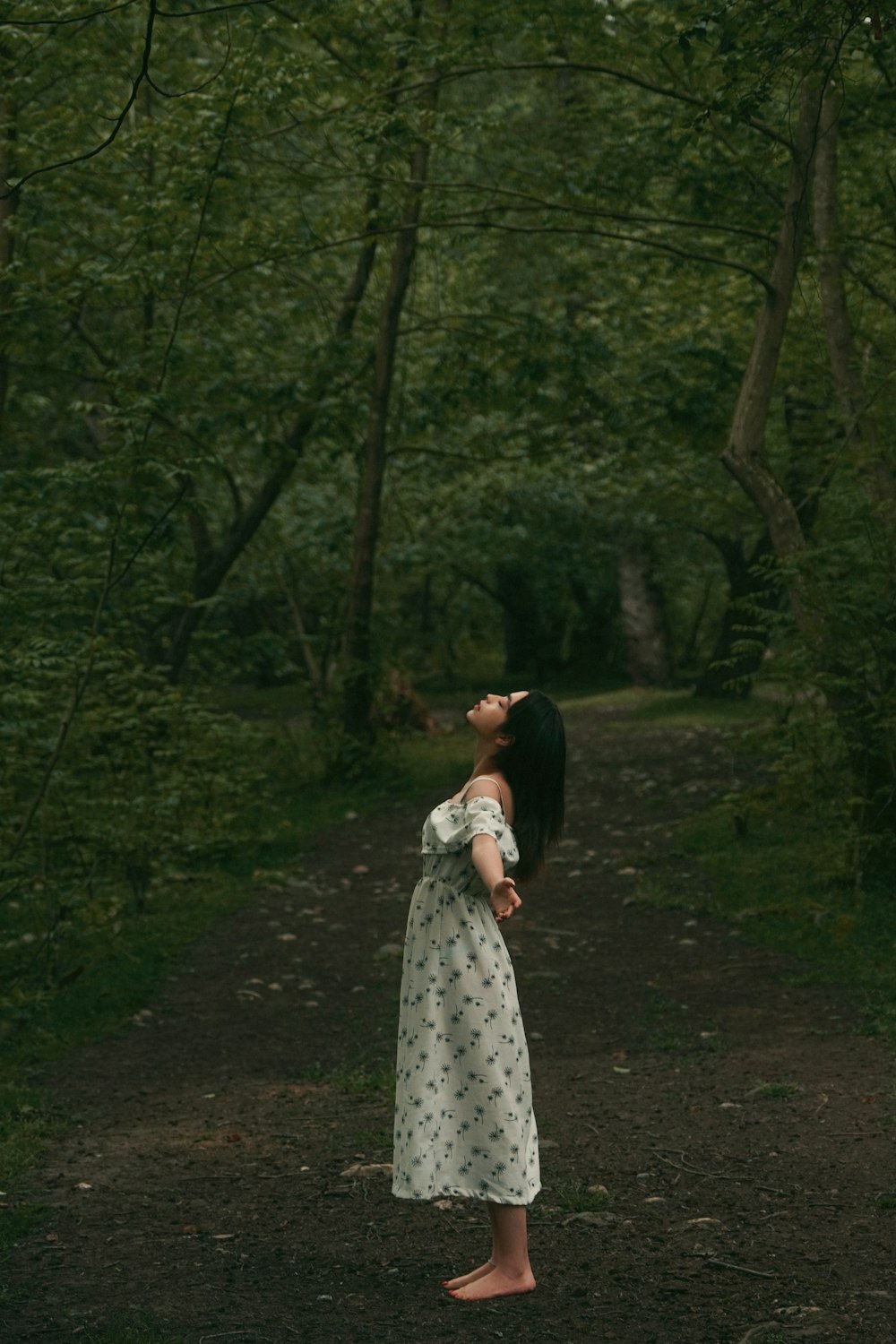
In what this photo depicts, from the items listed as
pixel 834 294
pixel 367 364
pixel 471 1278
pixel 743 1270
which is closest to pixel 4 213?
pixel 834 294

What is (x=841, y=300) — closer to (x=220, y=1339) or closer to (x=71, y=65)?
(x=71, y=65)

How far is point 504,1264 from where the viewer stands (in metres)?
4.73

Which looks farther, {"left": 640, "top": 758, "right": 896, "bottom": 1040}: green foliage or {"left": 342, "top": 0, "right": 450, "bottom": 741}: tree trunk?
{"left": 342, "top": 0, "right": 450, "bottom": 741}: tree trunk

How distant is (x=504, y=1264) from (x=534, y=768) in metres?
1.52

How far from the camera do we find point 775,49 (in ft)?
21.7

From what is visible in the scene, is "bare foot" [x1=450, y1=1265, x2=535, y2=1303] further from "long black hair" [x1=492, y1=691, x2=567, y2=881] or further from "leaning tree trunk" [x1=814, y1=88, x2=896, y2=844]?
"leaning tree trunk" [x1=814, y1=88, x2=896, y2=844]

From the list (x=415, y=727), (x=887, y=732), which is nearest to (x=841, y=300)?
(x=887, y=732)

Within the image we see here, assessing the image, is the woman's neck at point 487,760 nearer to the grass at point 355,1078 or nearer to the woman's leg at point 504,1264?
the woman's leg at point 504,1264

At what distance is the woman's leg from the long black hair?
110 cm

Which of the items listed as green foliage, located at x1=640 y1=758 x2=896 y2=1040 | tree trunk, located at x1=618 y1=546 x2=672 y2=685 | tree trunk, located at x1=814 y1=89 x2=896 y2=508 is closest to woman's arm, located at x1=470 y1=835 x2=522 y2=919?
green foliage, located at x1=640 y1=758 x2=896 y2=1040

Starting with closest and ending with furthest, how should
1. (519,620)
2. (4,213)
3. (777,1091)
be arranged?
1. (777,1091)
2. (4,213)
3. (519,620)

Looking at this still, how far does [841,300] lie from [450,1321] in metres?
8.96

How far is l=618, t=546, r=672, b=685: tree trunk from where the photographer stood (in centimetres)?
2811

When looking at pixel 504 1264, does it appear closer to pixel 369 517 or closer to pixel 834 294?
pixel 834 294
